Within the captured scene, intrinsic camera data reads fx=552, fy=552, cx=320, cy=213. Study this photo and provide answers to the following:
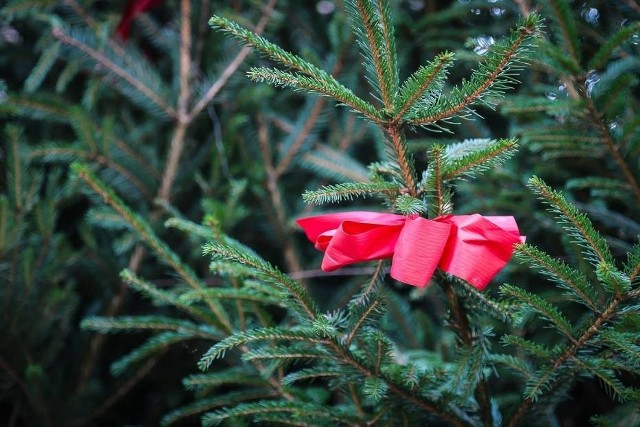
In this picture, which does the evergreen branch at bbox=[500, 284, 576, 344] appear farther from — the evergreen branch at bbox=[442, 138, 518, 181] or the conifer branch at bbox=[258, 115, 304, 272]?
the conifer branch at bbox=[258, 115, 304, 272]

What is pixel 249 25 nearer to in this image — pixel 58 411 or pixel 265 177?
pixel 265 177

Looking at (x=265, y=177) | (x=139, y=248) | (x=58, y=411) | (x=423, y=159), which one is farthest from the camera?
(x=423, y=159)

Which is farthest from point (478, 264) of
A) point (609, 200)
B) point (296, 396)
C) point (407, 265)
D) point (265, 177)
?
point (265, 177)

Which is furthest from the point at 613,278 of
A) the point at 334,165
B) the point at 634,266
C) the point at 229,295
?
the point at 334,165

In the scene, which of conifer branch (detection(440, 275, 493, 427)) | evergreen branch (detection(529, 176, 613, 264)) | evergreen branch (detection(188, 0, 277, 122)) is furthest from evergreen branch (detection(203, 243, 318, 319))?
evergreen branch (detection(188, 0, 277, 122))

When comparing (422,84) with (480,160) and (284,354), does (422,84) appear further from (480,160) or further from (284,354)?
(284,354)

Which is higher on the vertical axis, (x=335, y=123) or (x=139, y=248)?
(x=335, y=123)

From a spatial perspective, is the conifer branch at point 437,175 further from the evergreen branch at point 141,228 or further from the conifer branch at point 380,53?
the evergreen branch at point 141,228
